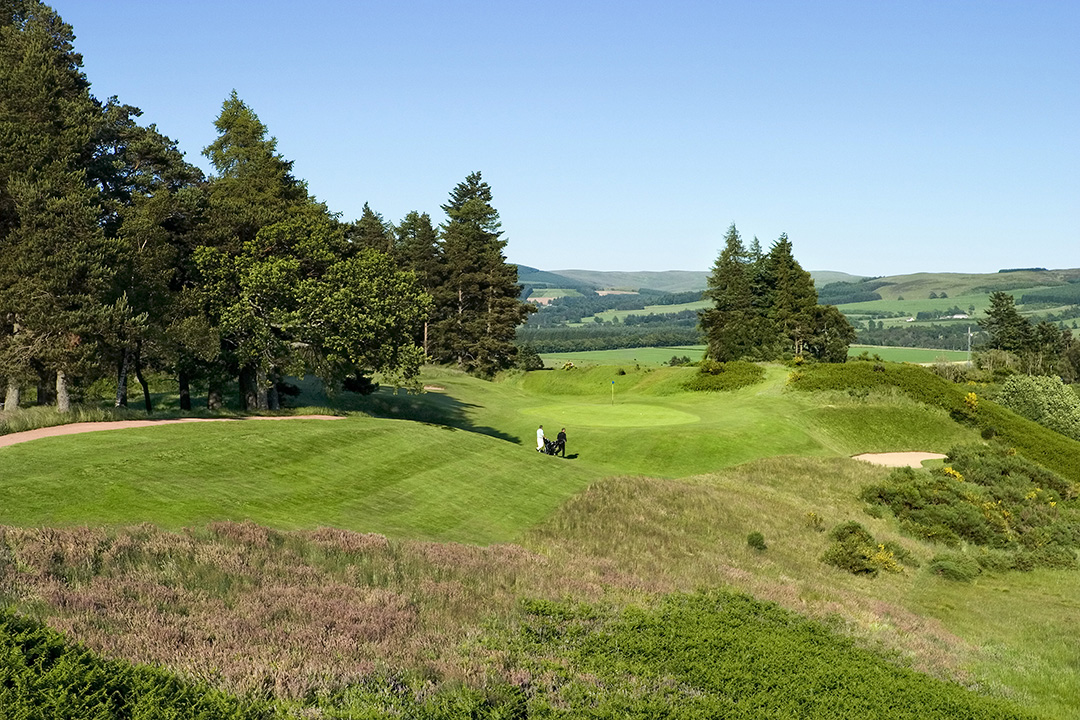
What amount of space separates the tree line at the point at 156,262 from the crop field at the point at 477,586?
680 centimetres

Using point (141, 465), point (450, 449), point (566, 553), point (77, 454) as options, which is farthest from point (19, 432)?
point (566, 553)

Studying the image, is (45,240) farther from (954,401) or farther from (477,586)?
(954,401)

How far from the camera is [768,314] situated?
10094 cm

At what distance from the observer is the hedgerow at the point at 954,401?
4994 centimetres

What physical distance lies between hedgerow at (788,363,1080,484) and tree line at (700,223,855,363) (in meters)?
24.9

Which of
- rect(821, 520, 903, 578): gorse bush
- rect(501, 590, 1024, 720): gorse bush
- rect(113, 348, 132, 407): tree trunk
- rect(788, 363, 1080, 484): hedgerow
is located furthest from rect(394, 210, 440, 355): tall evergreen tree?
rect(501, 590, 1024, 720): gorse bush

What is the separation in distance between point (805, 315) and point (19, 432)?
84601 millimetres

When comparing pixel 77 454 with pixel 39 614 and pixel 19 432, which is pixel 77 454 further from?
pixel 39 614

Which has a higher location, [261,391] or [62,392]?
[62,392]

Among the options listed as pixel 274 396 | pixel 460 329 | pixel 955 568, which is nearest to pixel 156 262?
pixel 274 396

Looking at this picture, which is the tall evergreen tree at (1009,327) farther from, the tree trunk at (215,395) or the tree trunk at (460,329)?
the tree trunk at (215,395)

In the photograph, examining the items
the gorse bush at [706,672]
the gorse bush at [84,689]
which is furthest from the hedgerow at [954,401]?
the gorse bush at [84,689]

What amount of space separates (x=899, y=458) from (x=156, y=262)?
43119 millimetres

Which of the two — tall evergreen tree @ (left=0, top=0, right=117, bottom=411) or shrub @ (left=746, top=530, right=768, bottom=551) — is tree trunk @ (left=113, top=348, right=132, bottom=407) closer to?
tall evergreen tree @ (left=0, top=0, right=117, bottom=411)
